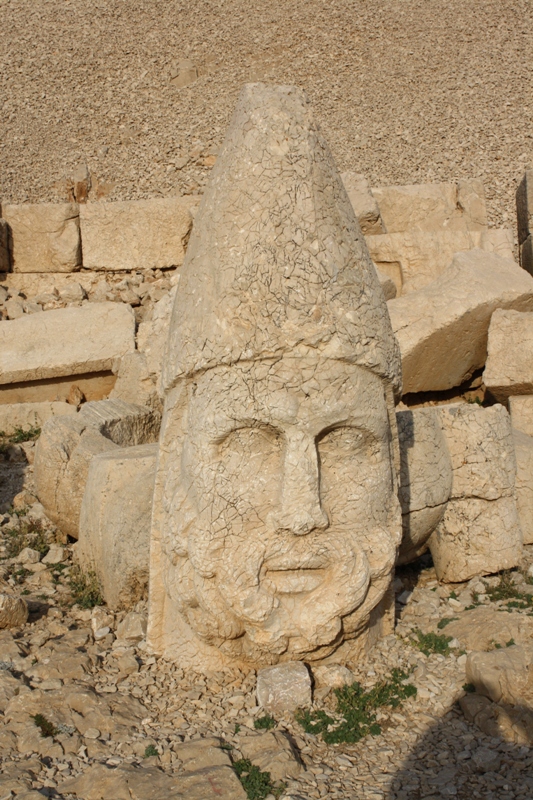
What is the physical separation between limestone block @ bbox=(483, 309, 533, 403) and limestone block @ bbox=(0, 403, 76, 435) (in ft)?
10.1

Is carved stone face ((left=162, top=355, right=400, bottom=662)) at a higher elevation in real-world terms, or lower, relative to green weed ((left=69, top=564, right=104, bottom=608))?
higher

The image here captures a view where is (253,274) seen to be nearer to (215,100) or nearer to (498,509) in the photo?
(498,509)

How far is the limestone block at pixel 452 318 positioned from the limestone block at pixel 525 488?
1974 mm

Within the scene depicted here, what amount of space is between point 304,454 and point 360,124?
10.8m

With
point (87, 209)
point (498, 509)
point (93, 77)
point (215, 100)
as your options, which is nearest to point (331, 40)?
point (215, 100)

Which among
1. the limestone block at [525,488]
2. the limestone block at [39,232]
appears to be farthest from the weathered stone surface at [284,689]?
the limestone block at [39,232]

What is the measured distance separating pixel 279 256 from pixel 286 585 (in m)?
1.10

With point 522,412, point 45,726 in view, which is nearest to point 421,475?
point 45,726

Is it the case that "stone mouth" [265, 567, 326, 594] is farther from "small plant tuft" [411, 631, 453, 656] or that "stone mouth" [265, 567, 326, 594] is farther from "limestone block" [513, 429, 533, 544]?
"limestone block" [513, 429, 533, 544]

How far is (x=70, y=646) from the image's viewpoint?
353 centimetres

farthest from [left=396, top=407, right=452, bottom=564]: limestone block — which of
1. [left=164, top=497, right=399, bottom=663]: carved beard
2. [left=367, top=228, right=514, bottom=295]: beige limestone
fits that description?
[left=367, top=228, right=514, bottom=295]: beige limestone

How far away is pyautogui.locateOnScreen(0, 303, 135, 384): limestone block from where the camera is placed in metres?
7.15

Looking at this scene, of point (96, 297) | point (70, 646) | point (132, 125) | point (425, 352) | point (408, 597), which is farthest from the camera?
point (132, 125)

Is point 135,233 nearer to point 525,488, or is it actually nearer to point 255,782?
point 525,488
